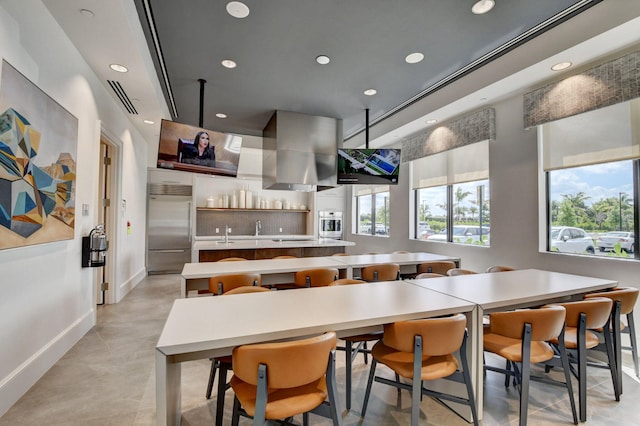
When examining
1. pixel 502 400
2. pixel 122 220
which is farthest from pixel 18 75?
pixel 502 400

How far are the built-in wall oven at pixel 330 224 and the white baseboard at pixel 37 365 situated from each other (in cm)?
543

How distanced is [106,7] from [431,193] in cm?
530

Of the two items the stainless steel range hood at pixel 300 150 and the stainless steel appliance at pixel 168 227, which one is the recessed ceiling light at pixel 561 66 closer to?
the stainless steel range hood at pixel 300 150

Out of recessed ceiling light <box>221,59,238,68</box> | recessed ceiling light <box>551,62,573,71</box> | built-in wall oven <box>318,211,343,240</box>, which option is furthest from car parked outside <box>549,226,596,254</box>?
built-in wall oven <box>318,211,343,240</box>

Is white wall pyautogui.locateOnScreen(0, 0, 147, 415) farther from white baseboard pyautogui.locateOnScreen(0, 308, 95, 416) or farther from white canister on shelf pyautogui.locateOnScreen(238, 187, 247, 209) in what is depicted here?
white canister on shelf pyautogui.locateOnScreen(238, 187, 247, 209)

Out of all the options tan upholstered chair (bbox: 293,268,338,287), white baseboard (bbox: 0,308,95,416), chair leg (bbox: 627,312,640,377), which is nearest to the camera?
white baseboard (bbox: 0,308,95,416)

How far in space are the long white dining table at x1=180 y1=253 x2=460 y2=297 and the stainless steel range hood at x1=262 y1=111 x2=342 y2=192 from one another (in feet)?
4.51

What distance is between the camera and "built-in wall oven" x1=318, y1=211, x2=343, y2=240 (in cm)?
803

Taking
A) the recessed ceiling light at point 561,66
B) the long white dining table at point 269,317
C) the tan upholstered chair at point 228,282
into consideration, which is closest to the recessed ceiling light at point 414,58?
the recessed ceiling light at point 561,66

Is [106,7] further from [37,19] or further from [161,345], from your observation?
[161,345]

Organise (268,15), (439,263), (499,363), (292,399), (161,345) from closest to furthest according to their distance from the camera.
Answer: (161,345) < (292,399) < (268,15) < (499,363) < (439,263)

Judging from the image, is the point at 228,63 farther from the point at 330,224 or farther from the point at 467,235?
the point at 330,224

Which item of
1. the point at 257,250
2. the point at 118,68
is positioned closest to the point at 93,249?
the point at 118,68

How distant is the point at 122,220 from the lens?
A: 190 inches
